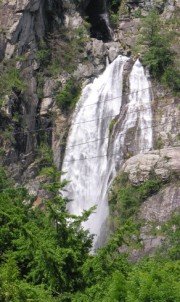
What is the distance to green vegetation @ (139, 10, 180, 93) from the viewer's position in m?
42.3

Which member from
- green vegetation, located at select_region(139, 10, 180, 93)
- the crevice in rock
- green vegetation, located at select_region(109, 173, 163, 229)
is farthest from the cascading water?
the crevice in rock

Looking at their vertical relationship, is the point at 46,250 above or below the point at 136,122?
below

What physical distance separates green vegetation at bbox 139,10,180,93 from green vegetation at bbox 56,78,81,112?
5.12 m

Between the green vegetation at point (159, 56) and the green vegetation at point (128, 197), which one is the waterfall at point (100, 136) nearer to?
the green vegetation at point (159, 56)

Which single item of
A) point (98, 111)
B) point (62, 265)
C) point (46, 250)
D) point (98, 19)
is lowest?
point (62, 265)

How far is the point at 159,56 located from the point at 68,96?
264 inches

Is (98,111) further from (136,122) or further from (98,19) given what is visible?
(98,19)

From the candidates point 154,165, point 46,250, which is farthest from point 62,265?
point 154,165

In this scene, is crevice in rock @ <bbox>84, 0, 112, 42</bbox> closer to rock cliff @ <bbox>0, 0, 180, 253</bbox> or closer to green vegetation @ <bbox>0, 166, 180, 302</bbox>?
rock cliff @ <bbox>0, 0, 180, 253</bbox>

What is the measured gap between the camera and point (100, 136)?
40688mm

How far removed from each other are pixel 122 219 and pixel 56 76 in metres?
14.5

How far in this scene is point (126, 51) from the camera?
4625cm

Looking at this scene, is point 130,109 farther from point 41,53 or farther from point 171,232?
point 171,232

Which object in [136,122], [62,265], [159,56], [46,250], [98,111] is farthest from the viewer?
[159,56]
